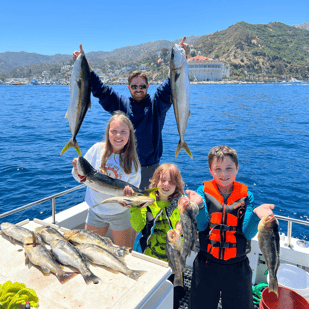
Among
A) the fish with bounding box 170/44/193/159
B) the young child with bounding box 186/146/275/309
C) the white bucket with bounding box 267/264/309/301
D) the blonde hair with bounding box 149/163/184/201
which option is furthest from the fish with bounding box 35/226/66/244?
the white bucket with bounding box 267/264/309/301

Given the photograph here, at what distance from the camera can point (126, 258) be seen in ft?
7.88

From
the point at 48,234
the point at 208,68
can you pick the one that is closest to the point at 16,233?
the point at 48,234

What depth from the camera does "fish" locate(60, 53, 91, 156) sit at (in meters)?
3.29

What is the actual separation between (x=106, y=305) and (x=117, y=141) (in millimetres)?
2066

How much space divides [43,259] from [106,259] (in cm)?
53

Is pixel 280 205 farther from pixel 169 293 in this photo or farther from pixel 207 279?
pixel 169 293

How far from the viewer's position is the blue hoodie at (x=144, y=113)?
4254 mm

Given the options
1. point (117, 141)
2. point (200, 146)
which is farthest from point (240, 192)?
point (200, 146)

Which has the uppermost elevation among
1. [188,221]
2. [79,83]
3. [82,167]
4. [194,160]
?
[79,83]

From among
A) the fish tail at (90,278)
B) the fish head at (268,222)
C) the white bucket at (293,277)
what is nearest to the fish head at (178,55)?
the fish head at (268,222)

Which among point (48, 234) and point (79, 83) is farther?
point (79, 83)

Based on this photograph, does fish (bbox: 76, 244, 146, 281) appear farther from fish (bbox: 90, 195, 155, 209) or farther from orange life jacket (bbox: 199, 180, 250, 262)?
orange life jacket (bbox: 199, 180, 250, 262)

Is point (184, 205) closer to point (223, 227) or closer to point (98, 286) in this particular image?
point (223, 227)

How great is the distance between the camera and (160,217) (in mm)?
3246
